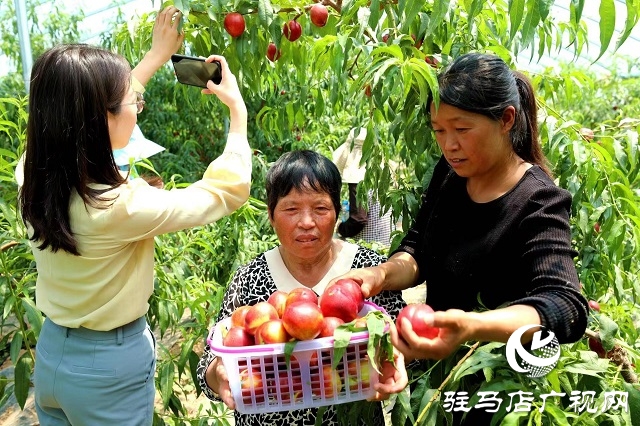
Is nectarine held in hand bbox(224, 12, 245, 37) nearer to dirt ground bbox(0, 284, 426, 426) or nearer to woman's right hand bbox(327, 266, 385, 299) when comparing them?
woman's right hand bbox(327, 266, 385, 299)

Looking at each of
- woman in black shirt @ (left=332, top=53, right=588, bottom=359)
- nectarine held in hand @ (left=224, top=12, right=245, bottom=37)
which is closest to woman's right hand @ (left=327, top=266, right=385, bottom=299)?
woman in black shirt @ (left=332, top=53, right=588, bottom=359)

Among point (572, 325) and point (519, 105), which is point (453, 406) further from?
point (519, 105)

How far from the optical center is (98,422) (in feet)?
5.64

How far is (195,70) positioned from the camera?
179 centimetres

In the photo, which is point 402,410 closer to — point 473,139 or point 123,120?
point 473,139

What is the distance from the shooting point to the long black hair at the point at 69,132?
1.56m

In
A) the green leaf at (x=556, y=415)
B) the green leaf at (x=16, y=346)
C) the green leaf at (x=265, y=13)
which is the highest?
the green leaf at (x=265, y=13)

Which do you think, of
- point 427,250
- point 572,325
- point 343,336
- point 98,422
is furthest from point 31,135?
point 572,325

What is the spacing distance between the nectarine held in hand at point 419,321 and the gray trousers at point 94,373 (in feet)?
2.47

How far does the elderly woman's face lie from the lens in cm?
178

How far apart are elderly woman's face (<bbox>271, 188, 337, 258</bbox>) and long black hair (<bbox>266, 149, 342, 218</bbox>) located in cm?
2

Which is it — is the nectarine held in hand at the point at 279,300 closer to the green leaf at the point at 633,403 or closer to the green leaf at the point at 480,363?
the green leaf at the point at 480,363

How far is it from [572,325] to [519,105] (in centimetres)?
52

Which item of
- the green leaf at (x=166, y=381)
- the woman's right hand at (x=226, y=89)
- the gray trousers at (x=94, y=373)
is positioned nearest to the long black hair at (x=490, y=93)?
the woman's right hand at (x=226, y=89)
